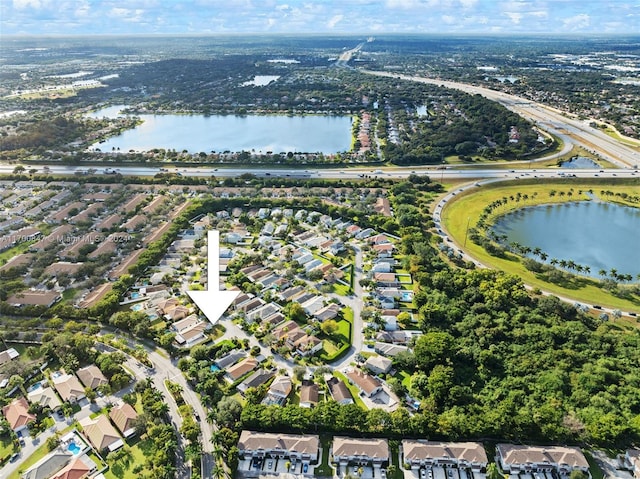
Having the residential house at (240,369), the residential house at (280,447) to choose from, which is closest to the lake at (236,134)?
the residential house at (240,369)

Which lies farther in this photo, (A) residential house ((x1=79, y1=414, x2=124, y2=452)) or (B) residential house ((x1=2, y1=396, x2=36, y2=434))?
(B) residential house ((x1=2, y1=396, x2=36, y2=434))

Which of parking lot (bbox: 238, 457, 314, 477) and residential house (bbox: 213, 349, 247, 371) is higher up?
residential house (bbox: 213, 349, 247, 371)

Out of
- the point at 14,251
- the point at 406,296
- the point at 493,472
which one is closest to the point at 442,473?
the point at 493,472

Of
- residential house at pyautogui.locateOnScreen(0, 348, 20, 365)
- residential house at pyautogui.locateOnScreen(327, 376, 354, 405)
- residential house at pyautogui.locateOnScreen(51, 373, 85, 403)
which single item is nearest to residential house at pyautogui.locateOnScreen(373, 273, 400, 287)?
residential house at pyautogui.locateOnScreen(327, 376, 354, 405)

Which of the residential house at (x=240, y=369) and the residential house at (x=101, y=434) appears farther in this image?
the residential house at (x=240, y=369)

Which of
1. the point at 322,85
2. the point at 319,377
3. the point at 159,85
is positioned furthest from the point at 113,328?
the point at 159,85

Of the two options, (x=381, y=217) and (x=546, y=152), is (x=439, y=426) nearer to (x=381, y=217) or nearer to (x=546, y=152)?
(x=381, y=217)

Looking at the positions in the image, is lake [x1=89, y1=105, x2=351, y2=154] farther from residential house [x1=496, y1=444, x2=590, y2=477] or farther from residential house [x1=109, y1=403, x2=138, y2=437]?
residential house [x1=496, y1=444, x2=590, y2=477]

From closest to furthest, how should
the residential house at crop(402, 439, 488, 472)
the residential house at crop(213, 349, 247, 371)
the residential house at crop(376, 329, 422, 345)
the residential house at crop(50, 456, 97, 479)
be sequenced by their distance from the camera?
1. the residential house at crop(50, 456, 97, 479)
2. the residential house at crop(402, 439, 488, 472)
3. the residential house at crop(213, 349, 247, 371)
4. the residential house at crop(376, 329, 422, 345)

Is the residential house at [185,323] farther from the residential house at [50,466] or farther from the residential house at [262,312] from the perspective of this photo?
the residential house at [50,466]
